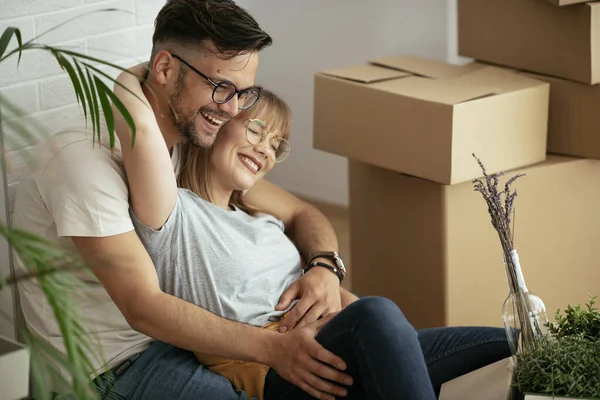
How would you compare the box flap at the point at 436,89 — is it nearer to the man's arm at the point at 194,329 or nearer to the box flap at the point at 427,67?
the box flap at the point at 427,67

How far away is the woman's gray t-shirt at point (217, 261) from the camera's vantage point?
5.47 feet

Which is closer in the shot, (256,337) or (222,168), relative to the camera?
(256,337)

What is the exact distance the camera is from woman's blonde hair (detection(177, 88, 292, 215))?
1.81m

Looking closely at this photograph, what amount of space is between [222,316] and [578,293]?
42.1 inches

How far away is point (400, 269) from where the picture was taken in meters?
2.28

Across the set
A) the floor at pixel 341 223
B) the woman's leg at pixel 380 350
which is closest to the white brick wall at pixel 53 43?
the woman's leg at pixel 380 350

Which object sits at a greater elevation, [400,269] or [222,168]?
[222,168]

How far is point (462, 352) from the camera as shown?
1.70 metres

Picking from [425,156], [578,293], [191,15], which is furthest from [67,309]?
[578,293]

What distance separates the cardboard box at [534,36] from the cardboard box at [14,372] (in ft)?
4.84

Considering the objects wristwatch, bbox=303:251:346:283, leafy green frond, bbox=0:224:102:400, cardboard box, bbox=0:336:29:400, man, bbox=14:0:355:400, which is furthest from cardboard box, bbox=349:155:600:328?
leafy green frond, bbox=0:224:102:400

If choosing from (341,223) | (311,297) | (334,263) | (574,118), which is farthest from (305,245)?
(341,223)

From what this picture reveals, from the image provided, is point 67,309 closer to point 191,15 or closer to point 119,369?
point 119,369

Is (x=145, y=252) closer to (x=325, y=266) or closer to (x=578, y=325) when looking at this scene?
(x=325, y=266)
